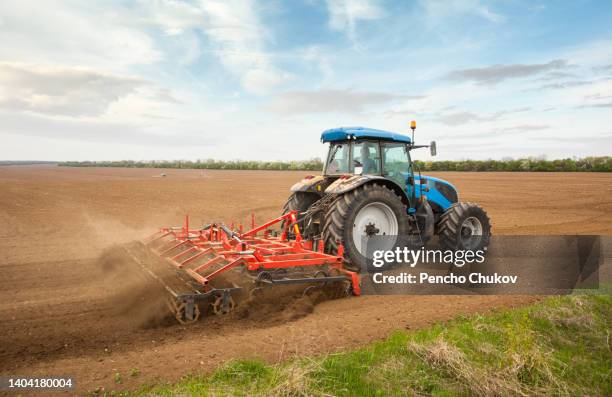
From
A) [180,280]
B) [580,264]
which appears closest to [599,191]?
[580,264]

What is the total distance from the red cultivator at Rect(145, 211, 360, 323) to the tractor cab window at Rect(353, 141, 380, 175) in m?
1.46

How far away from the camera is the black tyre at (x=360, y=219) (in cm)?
659

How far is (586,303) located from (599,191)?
1873 cm

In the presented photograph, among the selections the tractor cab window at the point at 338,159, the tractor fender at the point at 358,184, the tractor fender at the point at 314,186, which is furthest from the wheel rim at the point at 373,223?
the tractor fender at the point at 314,186

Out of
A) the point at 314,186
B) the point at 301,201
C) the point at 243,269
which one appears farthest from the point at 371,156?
the point at 243,269

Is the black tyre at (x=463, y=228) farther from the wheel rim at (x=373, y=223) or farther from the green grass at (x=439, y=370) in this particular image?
the green grass at (x=439, y=370)

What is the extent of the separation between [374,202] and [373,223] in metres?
0.38

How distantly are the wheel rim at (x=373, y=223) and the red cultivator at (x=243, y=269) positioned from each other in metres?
0.71

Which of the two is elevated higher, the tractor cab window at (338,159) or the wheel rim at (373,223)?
the tractor cab window at (338,159)

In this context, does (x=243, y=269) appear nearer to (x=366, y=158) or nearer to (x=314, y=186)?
(x=314, y=186)

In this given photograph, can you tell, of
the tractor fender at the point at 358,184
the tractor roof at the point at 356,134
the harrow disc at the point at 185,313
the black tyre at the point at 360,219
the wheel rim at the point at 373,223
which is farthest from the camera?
the tractor roof at the point at 356,134

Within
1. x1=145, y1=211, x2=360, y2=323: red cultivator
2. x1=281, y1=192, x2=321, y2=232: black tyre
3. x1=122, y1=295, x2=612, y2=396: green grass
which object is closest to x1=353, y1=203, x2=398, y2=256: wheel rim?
x1=145, y1=211, x2=360, y2=323: red cultivator

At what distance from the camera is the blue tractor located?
22.1 ft

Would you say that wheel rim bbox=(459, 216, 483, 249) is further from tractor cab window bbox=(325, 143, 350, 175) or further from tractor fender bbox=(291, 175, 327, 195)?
tractor fender bbox=(291, 175, 327, 195)
